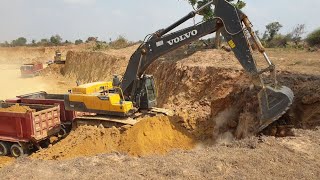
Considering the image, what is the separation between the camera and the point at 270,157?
698cm

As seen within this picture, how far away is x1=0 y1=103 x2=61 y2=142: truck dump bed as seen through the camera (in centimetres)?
1060

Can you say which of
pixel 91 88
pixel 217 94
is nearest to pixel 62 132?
pixel 91 88

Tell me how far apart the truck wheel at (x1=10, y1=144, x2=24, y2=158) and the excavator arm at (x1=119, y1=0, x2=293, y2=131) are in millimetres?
3819

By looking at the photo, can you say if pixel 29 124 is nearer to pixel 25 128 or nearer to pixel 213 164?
pixel 25 128

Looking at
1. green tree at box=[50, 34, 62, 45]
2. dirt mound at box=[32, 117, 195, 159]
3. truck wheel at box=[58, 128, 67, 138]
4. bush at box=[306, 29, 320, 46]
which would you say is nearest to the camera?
dirt mound at box=[32, 117, 195, 159]

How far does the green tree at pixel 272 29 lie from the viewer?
115 feet

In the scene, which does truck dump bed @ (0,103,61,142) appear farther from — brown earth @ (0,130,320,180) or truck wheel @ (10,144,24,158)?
brown earth @ (0,130,320,180)

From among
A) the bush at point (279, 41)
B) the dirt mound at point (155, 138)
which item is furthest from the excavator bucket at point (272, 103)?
the bush at point (279, 41)

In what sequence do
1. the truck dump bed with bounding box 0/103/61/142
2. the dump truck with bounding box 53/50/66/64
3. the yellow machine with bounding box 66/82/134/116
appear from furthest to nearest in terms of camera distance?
the dump truck with bounding box 53/50/66/64, the truck dump bed with bounding box 0/103/61/142, the yellow machine with bounding box 66/82/134/116

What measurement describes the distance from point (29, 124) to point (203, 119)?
5.66 m

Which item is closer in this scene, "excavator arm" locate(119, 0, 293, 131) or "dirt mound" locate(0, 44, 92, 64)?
"excavator arm" locate(119, 0, 293, 131)

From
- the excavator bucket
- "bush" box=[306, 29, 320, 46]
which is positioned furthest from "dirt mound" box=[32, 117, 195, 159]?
"bush" box=[306, 29, 320, 46]

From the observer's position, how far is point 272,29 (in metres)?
36.0

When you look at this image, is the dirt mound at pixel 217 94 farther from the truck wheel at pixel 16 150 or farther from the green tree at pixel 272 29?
the green tree at pixel 272 29
